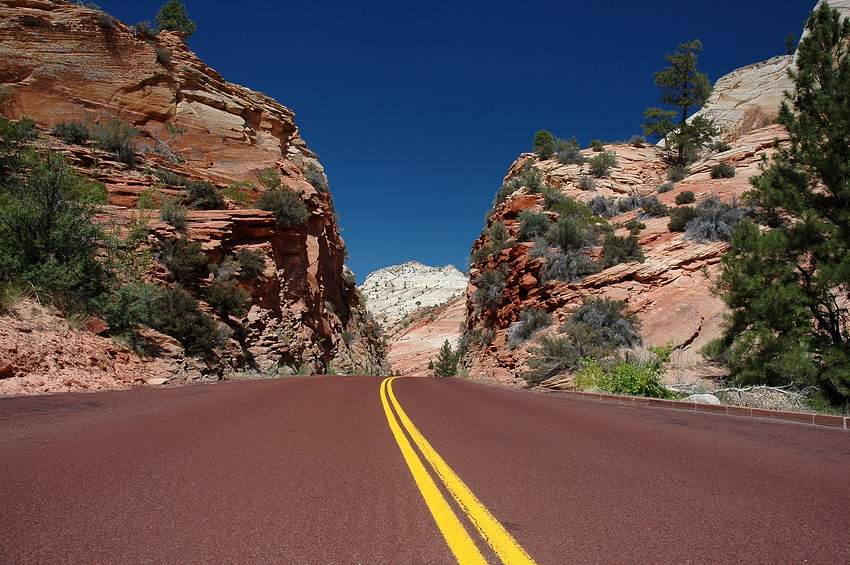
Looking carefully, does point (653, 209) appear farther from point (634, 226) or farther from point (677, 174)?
point (677, 174)

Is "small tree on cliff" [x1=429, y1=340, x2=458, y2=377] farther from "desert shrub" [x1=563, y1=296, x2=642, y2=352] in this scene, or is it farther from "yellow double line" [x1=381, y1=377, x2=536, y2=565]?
"yellow double line" [x1=381, y1=377, x2=536, y2=565]

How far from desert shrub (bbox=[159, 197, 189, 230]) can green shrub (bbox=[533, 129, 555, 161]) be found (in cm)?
3133

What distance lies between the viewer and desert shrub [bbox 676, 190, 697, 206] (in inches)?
1024

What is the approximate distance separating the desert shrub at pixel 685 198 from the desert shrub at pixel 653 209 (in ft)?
3.00

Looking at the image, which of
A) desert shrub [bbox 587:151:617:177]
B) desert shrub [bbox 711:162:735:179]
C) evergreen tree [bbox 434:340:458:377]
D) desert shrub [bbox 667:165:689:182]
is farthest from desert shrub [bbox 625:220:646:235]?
evergreen tree [bbox 434:340:458:377]

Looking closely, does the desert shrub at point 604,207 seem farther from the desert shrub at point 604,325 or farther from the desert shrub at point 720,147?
the desert shrub at point 604,325

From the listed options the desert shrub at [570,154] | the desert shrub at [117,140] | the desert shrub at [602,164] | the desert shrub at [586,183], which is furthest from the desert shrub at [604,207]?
the desert shrub at [117,140]

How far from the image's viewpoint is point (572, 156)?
130ft

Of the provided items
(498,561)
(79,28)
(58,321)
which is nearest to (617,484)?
(498,561)

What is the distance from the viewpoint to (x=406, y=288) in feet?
444

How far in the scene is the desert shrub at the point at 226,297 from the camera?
20156 mm

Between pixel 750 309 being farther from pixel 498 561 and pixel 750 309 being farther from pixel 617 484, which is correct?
pixel 498 561

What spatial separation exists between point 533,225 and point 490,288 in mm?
4593

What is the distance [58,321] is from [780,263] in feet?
61.5
